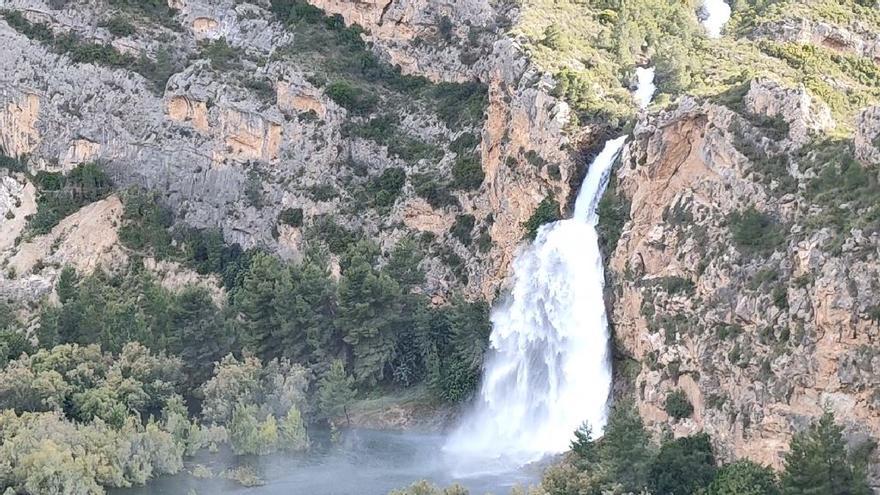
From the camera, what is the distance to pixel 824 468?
5678 cm

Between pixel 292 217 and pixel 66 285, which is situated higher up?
pixel 292 217

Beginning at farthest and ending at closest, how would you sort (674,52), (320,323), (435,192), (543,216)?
(435,192) → (674,52) → (320,323) → (543,216)

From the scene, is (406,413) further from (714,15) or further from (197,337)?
(714,15)

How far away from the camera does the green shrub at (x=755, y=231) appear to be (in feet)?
226

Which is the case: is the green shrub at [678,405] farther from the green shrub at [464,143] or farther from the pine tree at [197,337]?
the pine tree at [197,337]

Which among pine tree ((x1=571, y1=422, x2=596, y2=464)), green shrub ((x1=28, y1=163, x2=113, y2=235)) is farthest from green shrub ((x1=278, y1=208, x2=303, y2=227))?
pine tree ((x1=571, y1=422, x2=596, y2=464))

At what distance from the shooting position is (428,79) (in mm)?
106312

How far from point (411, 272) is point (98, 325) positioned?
1906cm

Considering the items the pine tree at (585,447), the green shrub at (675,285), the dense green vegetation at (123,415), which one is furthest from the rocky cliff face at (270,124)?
the pine tree at (585,447)

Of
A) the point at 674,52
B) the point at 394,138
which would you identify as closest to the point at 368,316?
the point at 394,138

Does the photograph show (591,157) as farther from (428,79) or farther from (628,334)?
(428,79)

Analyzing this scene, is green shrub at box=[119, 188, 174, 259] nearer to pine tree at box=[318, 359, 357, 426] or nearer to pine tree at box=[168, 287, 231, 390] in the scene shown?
pine tree at box=[168, 287, 231, 390]

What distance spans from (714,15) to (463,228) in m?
25.4

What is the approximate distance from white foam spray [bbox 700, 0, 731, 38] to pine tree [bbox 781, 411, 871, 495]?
49.8 m
